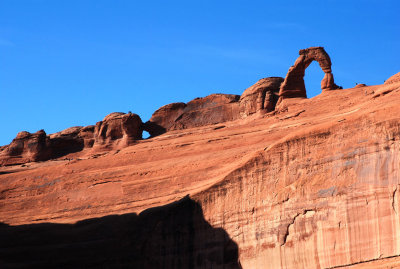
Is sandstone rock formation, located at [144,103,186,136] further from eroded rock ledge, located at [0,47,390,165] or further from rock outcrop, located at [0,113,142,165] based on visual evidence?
rock outcrop, located at [0,113,142,165]

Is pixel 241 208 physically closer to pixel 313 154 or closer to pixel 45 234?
pixel 313 154

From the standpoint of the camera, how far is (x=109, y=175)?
144 ft

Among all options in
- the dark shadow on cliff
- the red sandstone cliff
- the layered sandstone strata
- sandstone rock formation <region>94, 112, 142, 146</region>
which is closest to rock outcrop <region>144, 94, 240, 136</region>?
sandstone rock formation <region>94, 112, 142, 146</region>

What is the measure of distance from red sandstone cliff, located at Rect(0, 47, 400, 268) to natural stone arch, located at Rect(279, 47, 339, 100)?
1098 mm

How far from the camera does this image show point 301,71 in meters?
46.5

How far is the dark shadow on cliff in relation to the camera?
30.6 meters

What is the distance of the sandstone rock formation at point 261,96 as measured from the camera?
47000 mm

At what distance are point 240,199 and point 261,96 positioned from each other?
60.4 ft

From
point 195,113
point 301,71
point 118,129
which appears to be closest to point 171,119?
point 195,113

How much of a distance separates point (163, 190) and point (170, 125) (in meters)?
13.9

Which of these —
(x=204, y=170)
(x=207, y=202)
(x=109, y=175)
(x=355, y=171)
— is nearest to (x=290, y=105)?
(x=204, y=170)

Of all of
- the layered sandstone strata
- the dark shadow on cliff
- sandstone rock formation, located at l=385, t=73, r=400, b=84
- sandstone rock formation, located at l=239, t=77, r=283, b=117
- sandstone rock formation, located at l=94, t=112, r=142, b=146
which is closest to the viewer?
the layered sandstone strata

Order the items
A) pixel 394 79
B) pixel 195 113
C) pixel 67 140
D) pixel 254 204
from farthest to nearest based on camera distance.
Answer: pixel 67 140
pixel 195 113
pixel 394 79
pixel 254 204

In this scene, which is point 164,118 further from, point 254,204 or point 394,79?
point 254,204
